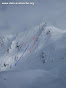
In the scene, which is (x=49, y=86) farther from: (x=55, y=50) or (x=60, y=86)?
(x=55, y=50)

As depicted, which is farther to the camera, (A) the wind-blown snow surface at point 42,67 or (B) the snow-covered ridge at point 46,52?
(B) the snow-covered ridge at point 46,52

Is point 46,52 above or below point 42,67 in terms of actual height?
above

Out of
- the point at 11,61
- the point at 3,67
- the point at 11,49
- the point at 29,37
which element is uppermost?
the point at 29,37

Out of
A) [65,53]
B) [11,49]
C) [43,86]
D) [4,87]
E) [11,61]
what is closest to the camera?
[4,87]

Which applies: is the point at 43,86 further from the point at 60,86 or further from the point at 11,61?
the point at 11,61

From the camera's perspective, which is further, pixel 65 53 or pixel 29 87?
pixel 65 53

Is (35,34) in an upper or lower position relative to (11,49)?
upper

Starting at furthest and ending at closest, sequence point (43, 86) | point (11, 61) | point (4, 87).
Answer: point (11, 61) < point (43, 86) < point (4, 87)

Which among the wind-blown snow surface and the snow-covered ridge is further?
the snow-covered ridge

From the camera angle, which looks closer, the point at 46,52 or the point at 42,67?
the point at 42,67

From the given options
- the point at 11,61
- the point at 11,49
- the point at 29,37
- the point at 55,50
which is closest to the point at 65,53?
Answer: the point at 55,50
